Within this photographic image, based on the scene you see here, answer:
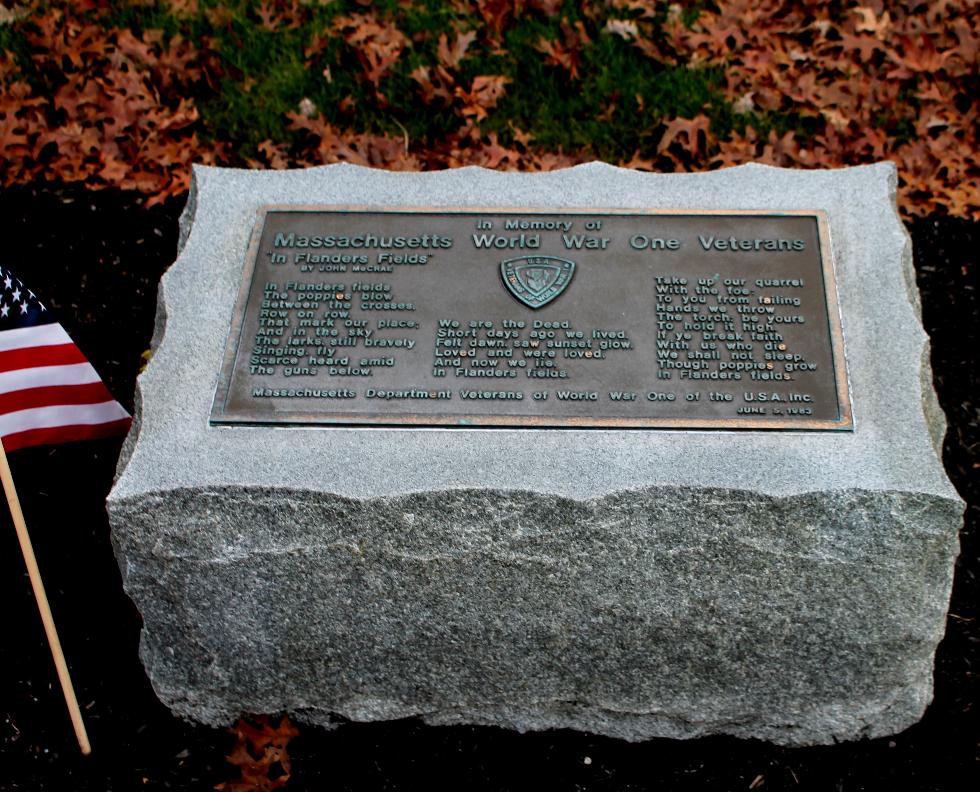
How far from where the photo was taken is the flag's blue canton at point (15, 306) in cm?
330

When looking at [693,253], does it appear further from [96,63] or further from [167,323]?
[96,63]

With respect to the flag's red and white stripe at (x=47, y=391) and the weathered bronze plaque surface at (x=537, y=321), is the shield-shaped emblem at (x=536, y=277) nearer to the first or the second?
the weathered bronze plaque surface at (x=537, y=321)

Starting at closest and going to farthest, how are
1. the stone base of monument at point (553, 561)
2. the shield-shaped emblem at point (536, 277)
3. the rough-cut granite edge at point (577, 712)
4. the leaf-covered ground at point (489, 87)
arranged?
1. the stone base of monument at point (553, 561)
2. the rough-cut granite edge at point (577, 712)
3. the shield-shaped emblem at point (536, 277)
4. the leaf-covered ground at point (489, 87)

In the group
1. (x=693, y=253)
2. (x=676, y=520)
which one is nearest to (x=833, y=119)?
(x=693, y=253)

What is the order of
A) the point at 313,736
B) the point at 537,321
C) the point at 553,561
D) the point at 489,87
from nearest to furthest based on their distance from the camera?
the point at 553,561 → the point at 537,321 → the point at 313,736 → the point at 489,87

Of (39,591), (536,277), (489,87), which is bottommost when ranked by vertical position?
(39,591)

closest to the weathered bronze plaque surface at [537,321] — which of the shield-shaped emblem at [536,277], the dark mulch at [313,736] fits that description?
the shield-shaped emblem at [536,277]

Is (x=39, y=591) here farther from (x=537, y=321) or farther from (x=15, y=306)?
(x=537, y=321)

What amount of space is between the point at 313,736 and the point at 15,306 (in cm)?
175

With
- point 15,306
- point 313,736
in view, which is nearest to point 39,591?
point 15,306

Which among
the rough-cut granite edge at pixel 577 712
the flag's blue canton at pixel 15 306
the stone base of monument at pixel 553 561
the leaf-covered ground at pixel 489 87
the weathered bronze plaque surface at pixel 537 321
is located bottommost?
the rough-cut granite edge at pixel 577 712

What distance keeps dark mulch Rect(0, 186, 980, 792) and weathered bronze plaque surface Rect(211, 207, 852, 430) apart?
46.3 inches

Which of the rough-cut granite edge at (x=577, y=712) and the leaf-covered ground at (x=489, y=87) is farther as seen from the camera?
the leaf-covered ground at (x=489, y=87)

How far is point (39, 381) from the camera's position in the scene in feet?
11.1
